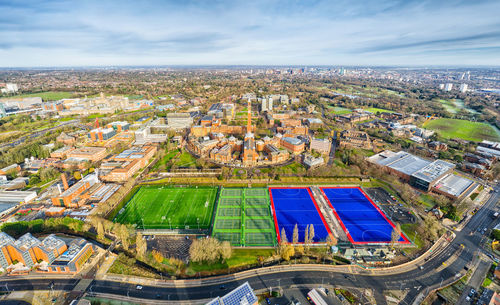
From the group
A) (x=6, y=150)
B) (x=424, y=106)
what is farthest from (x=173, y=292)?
(x=424, y=106)

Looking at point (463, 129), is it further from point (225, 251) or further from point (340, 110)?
point (225, 251)

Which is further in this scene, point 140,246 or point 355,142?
point 355,142

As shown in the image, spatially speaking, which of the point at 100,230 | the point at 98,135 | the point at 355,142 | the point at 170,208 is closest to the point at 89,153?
the point at 98,135

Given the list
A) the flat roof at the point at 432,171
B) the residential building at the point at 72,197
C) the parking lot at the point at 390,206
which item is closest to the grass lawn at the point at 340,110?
the flat roof at the point at 432,171

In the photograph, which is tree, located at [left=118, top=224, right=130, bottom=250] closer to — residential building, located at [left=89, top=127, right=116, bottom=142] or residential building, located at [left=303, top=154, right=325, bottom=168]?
residential building, located at [left=303, top=154, right=325, bottom=168]

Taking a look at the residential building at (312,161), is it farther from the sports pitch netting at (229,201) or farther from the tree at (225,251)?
the tree at (225,251)

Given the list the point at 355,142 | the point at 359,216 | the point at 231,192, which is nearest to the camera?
the point at 359,216

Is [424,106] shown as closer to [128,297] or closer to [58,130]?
[128,297]
